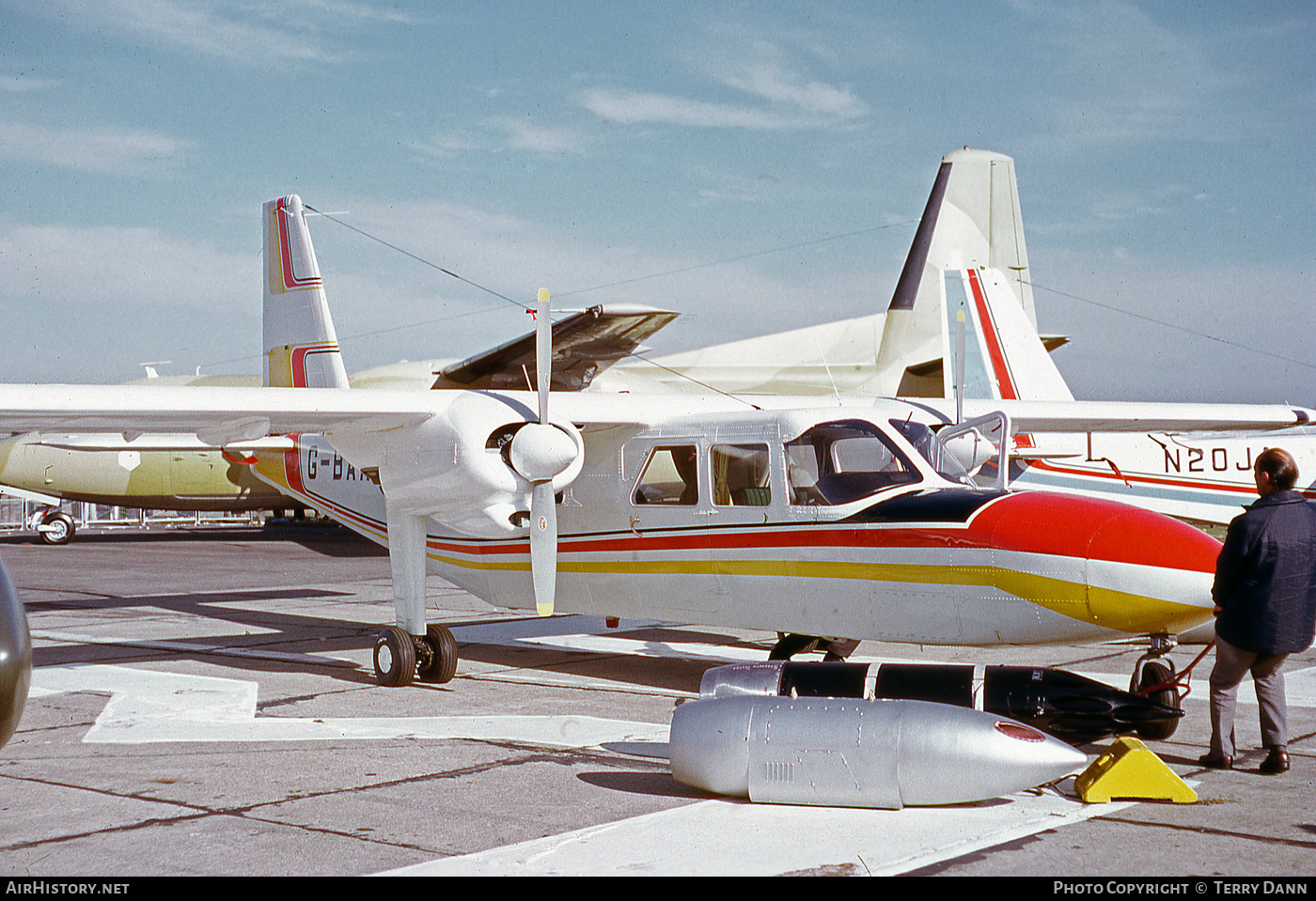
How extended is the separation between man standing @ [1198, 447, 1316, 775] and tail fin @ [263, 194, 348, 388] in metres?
9.49

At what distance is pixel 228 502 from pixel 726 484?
91.8ft

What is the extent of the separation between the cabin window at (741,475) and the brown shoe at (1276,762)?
3.94m

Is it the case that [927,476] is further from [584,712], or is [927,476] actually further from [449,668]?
[449,668]

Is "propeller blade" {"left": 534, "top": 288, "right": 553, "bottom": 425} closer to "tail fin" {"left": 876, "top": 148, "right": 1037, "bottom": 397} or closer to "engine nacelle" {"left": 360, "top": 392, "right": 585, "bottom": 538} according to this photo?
"engine nacelle" {"left": 360, "top": 392, "right": 585, "bottom": 538}

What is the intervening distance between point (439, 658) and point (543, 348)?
293 centimetres

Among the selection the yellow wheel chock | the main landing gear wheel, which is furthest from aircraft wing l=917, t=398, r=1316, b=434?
the yellow wheel chock

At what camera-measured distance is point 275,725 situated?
8.39 m

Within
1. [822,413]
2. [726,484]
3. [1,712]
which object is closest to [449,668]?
[726,484]

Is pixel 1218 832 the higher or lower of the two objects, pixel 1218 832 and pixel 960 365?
the lower

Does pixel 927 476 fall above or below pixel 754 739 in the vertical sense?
above

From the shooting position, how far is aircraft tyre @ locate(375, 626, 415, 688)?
33.2 ft

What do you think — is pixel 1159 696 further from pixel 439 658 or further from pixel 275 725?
pixel 275 725

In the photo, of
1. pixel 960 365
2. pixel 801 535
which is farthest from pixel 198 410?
pixel 960 365
